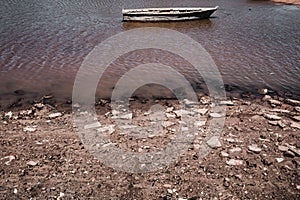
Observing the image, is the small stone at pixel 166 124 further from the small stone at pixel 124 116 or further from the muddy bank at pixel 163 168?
the small stone at pixel 124 116

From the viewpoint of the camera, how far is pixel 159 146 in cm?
587

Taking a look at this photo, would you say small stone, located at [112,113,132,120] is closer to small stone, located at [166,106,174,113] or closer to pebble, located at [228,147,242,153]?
small stone, located at [166,106,174,113]

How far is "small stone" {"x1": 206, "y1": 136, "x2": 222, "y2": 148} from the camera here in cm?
591

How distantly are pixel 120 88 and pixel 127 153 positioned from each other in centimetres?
319

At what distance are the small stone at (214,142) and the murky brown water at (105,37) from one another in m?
3.11

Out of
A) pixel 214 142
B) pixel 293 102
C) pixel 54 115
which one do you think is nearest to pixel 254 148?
pixel 214 142

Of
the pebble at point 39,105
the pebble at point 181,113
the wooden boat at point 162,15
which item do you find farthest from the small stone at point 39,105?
the wooden boat at point 162,15

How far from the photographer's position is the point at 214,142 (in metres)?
6.01

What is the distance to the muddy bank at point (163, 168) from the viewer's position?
473 centimetres

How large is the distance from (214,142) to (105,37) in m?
9.17

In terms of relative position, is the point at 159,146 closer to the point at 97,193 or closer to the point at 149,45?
the point at 97,193

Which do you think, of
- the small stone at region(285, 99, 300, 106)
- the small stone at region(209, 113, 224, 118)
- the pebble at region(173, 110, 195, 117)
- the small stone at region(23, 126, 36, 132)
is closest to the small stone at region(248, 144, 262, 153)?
the small stone at region(209, 113, 224, 118)

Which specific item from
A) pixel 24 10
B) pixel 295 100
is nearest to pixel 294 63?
pixel 295 100

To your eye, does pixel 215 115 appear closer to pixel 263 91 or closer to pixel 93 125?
pixel 263 91
